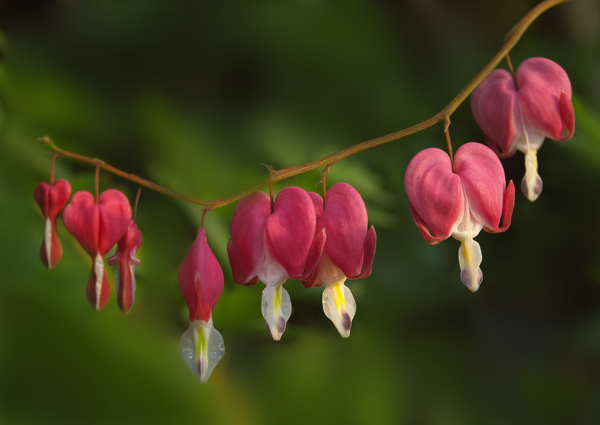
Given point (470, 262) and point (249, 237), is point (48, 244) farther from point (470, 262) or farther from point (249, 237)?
point (470, 262)

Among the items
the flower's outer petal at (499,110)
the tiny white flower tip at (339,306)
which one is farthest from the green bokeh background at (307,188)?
the tiny white flower tip at (339,306)

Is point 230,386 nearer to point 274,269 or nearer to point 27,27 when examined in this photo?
point 274,269

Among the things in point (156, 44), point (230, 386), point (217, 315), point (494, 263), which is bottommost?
point (230, 386)

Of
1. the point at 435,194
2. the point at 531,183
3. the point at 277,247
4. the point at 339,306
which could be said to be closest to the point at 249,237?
the point at 277,247

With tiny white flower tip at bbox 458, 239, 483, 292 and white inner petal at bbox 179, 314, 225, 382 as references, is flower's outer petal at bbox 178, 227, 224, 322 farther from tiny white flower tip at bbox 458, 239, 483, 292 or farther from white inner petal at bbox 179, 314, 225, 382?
tiny white flower tip at bbox 458, 239, 483, 292

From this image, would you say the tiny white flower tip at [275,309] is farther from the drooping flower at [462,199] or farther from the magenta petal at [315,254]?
the drooping flower at [462,199]

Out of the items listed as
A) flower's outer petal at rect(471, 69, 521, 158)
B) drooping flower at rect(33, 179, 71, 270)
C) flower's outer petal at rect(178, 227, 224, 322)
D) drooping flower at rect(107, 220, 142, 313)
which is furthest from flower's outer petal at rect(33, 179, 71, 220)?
flower's outer petal at rect(471, 69, 521, 158)

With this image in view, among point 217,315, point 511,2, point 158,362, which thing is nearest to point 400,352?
point 217,315
